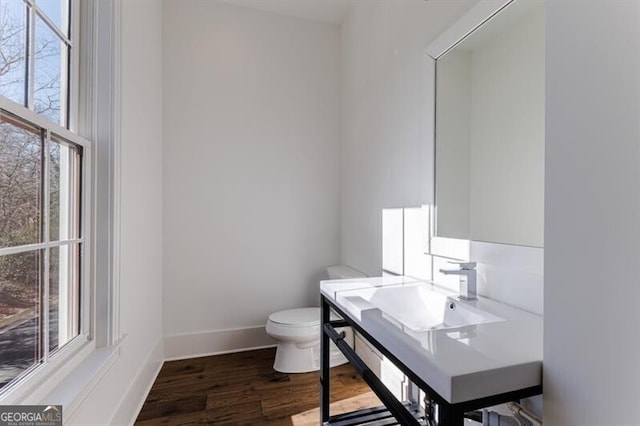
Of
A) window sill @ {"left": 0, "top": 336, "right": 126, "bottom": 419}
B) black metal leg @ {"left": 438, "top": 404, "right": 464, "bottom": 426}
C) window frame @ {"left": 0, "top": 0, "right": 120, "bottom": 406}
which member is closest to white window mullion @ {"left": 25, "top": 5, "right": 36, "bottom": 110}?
window frame @ {"left": 0, "top": 0, "right": 120, "bottom": 406}

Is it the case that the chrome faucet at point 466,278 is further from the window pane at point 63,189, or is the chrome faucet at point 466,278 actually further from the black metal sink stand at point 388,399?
the window pane at point 63,189

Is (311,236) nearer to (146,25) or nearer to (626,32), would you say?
(146,25)

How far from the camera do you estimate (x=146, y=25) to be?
196 centimetres

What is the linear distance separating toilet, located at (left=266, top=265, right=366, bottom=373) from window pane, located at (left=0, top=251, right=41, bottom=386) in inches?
51.9

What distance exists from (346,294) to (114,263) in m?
1.04

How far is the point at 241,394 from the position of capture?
193cm

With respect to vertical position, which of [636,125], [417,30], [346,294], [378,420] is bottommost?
[378,420]

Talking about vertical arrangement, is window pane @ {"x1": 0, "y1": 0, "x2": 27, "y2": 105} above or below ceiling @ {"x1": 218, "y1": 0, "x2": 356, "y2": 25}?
below

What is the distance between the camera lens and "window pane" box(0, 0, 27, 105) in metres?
0.92

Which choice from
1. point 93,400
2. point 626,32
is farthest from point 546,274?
point 93,400

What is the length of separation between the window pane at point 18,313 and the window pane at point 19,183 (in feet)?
0.23

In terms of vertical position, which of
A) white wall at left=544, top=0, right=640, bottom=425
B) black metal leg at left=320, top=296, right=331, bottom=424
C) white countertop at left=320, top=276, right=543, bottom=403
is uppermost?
white wall at left=544, top=0, right=640, bottom=425

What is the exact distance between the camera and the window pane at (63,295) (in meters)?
1.16

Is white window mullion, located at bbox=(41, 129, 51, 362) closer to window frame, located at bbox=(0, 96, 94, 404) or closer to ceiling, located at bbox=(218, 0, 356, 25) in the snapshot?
window frame, located at bbox=(0, 96, 94, 404)
